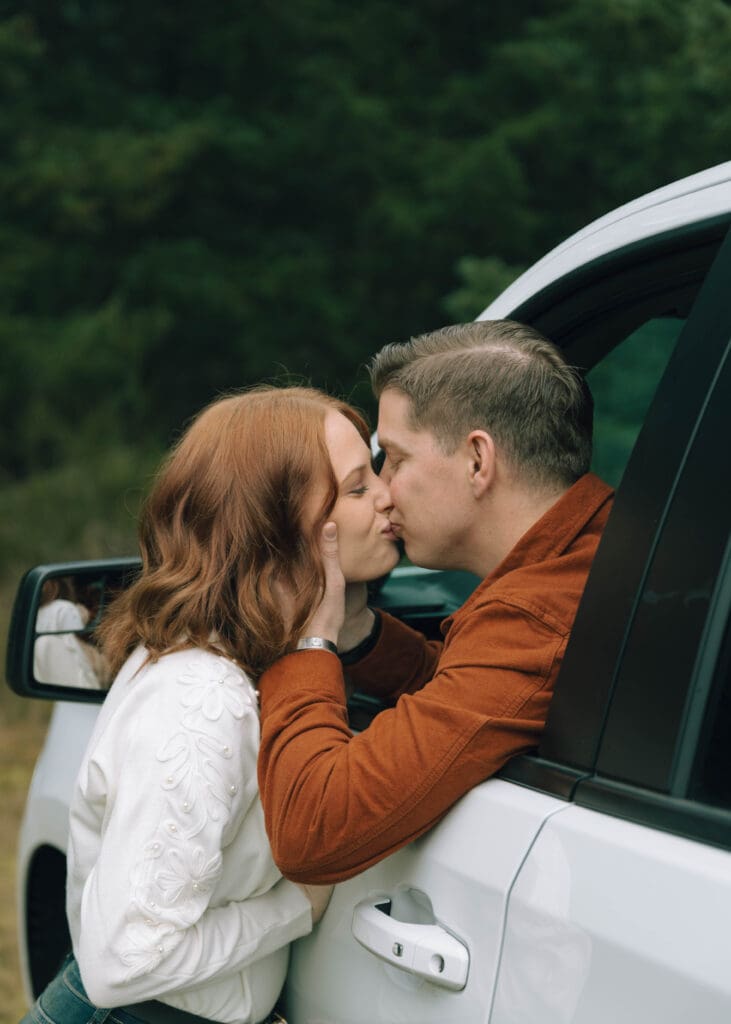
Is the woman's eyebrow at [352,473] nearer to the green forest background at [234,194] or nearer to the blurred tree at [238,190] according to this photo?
the green forest background at [234,194]

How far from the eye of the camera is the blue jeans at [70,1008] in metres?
1.88

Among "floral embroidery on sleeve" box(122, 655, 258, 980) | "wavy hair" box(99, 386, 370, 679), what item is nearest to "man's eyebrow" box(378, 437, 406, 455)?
"wavy hair" box(99, 386, 370, 679)

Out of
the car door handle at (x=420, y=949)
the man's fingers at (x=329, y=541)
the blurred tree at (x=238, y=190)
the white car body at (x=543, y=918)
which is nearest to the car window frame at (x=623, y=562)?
the white car body at (x=543, y=918)

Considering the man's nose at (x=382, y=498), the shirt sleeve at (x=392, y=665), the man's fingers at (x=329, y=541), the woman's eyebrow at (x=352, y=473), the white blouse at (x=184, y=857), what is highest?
the woman's eyebrow at (x=352, y=473)

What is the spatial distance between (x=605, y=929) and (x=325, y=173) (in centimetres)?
1144

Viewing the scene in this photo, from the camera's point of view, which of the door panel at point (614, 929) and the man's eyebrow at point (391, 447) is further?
the man's eyebrow at point (391, 447)

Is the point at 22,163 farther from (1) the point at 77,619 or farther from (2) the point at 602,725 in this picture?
(2) the point at 602,725

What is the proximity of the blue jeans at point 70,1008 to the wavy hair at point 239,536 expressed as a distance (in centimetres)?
52

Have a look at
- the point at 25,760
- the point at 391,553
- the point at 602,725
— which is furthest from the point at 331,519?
the point at 25,760

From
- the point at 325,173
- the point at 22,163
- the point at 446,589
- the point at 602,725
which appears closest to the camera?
the point at 602,725

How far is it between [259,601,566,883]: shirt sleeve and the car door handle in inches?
3.1

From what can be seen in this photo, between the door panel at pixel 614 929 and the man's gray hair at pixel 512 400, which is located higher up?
the man's gray hair at pixel 512 400

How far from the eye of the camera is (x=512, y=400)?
1910 mm

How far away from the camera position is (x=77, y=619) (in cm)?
253
